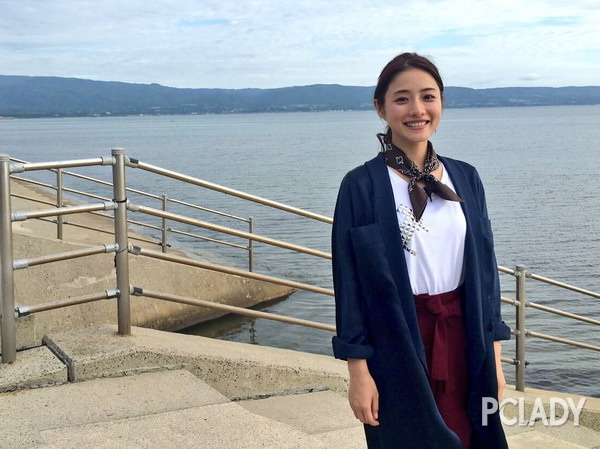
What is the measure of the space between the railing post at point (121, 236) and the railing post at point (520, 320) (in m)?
2.89

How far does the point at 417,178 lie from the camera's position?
2.44 metres

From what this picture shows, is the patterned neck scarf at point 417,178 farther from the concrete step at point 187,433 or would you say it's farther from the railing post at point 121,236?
the railing post at point 121,236

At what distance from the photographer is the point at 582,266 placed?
17.6 meters

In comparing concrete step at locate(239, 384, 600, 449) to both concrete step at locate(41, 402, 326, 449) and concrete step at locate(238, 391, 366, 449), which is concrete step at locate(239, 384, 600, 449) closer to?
concrete step at locate(238, 391, 366, 449)

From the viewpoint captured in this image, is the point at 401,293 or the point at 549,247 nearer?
the point at 401,293

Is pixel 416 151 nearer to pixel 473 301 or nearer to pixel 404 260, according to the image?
pixel 404 260

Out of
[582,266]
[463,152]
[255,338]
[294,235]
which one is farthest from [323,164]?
[255,338]

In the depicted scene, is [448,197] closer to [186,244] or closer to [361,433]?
[361,433]

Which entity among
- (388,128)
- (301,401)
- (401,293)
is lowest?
(301,401)

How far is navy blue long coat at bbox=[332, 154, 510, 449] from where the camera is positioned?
7.61ft

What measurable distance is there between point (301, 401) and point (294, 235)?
52.8 feet

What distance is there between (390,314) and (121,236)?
7.90 feet

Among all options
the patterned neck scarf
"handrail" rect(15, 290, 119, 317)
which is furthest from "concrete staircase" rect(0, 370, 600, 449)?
the patterned neck scarf

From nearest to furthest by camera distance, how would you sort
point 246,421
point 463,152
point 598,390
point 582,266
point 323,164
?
point 246,421 < point 598,390 < point 582,266 < point 323,164 < point 463,152
